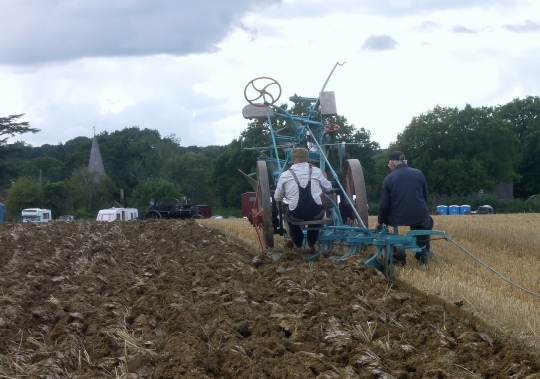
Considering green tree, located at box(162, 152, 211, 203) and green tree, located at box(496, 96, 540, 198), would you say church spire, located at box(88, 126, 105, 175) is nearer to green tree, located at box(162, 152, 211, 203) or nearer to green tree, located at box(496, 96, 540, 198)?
green tree, located at box(162, 152, 211, 203)

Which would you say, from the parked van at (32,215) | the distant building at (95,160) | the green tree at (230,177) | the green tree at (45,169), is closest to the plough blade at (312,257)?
the parked van at (32,215)

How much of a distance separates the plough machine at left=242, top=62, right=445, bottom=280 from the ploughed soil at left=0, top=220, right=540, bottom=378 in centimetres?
36

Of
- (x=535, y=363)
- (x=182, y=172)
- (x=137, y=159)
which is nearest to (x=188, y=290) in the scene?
(x=535, y=363)

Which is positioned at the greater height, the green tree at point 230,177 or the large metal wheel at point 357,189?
the green tree at point 230,177

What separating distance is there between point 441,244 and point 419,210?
2604mm

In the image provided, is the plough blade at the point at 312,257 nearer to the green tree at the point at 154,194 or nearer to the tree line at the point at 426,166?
the tree line at the point at 426,166

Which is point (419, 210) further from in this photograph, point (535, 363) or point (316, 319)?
point (535, 363)

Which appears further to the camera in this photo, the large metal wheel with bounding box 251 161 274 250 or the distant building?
the distant building

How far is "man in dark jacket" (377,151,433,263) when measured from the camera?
352 inches

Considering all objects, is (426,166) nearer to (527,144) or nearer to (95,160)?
(527,144)

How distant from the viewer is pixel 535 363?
15.6ft

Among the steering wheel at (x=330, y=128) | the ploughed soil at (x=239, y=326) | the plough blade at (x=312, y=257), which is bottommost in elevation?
the ploughed soil at (x=239, y=326)

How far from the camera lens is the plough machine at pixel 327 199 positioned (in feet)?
26.5

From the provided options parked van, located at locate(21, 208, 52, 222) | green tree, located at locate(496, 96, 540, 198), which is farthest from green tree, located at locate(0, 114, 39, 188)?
green tree, located at locate(496, 96, 540, 198)
